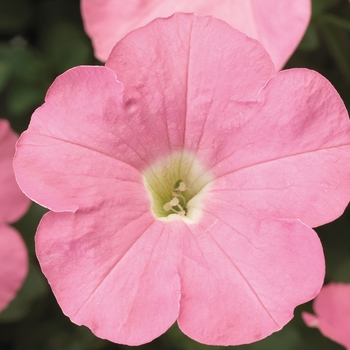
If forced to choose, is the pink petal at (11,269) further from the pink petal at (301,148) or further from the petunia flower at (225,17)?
the pink petal at (301,148)

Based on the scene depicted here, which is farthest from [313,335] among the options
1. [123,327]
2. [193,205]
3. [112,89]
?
[112,89]

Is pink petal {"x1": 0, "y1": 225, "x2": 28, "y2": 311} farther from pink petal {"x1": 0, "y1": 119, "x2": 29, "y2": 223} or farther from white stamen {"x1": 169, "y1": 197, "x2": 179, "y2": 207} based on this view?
white stamen {"x1": 169, "y1": 197, "x2": 179, "y2": 207}

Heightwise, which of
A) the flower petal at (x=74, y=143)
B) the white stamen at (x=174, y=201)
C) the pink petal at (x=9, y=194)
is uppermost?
the flower petal at (x=74, y=143)

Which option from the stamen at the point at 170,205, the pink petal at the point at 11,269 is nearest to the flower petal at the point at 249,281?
the stamen at the point at 170,205

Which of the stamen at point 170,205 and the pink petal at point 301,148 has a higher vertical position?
the pink petal at point 301,148

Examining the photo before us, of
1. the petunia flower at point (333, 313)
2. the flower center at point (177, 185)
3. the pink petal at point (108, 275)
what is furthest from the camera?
the petunia flower at point (333, 313)

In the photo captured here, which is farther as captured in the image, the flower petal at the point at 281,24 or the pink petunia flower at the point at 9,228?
the pink petunia flower at the point at 9,228
